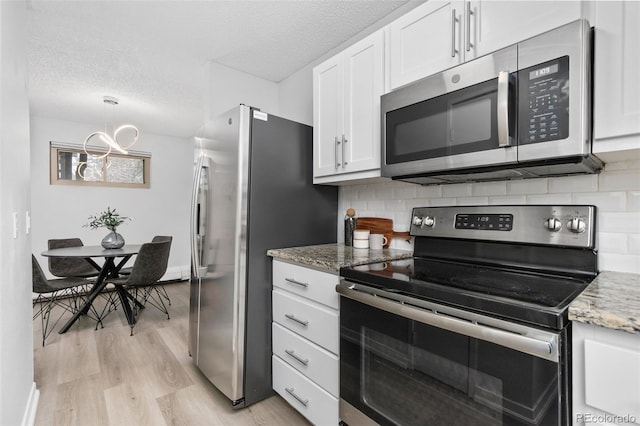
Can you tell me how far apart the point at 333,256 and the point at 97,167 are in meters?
4.71

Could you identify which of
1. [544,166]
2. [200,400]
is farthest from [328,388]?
[544,166]

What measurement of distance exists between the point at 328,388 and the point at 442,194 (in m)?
1.17

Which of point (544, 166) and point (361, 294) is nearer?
point (544, 166)

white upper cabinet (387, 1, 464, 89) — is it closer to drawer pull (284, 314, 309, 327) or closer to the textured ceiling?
the textured ceiling

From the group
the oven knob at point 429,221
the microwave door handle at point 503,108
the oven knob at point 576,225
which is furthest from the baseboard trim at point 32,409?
the oven knob at point 576,225

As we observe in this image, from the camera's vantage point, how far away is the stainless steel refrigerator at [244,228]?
1.73 meters

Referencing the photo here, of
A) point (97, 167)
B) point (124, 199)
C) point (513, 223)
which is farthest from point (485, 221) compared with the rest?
point (97, 167)

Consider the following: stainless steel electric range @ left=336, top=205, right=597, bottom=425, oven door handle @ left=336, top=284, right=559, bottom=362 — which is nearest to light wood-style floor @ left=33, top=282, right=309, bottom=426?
stainless steel electric range @ left=336, top=205, right=597, bottom=425

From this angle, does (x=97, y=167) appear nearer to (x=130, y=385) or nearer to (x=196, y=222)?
(x=196, y=222)

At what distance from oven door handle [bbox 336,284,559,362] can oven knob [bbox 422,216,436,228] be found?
635 mm

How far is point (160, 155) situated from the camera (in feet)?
16.8

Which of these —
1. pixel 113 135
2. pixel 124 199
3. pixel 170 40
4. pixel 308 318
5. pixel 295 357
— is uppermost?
pixel 170 40

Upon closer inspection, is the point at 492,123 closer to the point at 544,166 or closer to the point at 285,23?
the point at 544,166

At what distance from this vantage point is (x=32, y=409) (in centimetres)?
166
